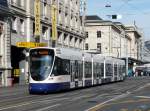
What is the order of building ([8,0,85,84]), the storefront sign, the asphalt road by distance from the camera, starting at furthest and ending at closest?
the storefront sign
building ([8,0,85,84])
the asphalt road

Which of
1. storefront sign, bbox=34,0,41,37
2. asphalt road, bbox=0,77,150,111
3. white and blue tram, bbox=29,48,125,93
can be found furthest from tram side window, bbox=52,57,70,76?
storefront sign, bbox=34,0,41,37

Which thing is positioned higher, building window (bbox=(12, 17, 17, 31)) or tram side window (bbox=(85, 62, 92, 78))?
building window (bbox=(12, 17, 17, 31))

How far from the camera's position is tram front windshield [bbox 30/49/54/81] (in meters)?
32.1

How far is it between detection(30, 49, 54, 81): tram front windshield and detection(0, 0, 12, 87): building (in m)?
18.5

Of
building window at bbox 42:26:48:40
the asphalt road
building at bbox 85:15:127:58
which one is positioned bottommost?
the asphalt road

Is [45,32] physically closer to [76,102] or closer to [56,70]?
[56,70]

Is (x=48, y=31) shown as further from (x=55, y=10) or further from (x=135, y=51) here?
(x=135, y=51)

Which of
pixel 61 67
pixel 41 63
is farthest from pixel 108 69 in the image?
pixel 41 63

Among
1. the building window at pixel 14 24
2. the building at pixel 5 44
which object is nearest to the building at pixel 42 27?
the building window at pixel 14 24

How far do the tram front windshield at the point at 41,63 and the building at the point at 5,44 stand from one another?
18537 millimetres

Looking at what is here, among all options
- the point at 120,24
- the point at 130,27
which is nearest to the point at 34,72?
the point at 120,24

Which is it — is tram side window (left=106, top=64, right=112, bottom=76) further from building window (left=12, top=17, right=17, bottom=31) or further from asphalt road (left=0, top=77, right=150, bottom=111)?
asphalt road (left=0, top=77, right=150, bottom=111)

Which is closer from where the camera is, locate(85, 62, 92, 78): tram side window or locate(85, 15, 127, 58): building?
locate(85, 62, 92, 78): tram side window

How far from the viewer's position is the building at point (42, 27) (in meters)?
56.5
